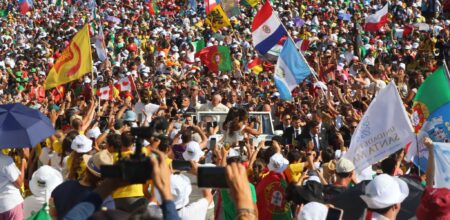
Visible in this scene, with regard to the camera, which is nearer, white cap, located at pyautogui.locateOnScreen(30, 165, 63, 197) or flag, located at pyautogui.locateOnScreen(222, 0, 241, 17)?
white cap, located at pyautogui.locateOnScreen(30, 165, 63, 197)

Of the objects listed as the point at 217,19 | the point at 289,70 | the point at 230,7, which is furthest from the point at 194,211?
the point at 230,7

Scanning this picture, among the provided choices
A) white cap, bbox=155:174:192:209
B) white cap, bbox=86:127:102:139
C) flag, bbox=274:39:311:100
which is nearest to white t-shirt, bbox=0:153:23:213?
white cap, bbox=86:127:102:139

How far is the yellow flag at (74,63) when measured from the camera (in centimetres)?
1349

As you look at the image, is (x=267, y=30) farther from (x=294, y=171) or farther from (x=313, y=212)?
(x=313, y=212)

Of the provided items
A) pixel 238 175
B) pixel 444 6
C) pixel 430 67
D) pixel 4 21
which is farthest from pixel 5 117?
pixel 4 21

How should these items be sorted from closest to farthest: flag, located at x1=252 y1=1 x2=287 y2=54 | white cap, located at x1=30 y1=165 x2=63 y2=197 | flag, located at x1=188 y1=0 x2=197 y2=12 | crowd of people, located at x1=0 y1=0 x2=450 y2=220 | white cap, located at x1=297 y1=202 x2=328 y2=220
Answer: white cap, located at x1=297 y1=202 x2=328 y2=220, crowd of people, located at x1=0 y1=0 x2=450 y2=220, white cap, located at x1=30 y1=165 x2=63 y2=197, flag, located at x1=252 y1=1 x2=287 y2=54, flag, located at x1=188 y1=0 x2=197 y2=12

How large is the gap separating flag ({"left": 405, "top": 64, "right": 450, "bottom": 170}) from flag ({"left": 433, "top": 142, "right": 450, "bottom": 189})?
1.52 ft

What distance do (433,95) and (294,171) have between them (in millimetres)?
1377

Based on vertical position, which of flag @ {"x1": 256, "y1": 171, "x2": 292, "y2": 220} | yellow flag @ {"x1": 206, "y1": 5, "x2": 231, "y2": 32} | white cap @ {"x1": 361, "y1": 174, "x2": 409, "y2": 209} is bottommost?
flag @ {"x1": 256, "y1": 171, "x2": 292, "y2": 220}

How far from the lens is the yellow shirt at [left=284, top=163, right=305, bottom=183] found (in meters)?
7.47

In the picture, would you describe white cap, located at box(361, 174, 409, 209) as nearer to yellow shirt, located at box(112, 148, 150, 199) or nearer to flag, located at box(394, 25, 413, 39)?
yellow shirt, located at box(112, 148, 150, 199)

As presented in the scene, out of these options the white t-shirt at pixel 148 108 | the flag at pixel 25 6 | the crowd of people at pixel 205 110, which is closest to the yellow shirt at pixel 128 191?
the crowd of people at pixel 205 110

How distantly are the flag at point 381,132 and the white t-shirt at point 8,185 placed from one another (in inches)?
108

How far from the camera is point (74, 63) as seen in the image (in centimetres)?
1361
